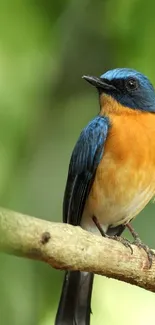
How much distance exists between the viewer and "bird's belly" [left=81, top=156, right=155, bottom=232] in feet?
15.9

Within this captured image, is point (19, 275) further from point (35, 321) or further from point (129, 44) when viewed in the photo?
point (129, 44)

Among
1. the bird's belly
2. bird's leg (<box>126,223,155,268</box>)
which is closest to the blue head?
the bird's belly

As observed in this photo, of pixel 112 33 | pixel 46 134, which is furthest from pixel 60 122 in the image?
pixel 112 33

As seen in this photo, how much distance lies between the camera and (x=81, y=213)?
5.12m

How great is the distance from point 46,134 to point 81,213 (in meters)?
0.79

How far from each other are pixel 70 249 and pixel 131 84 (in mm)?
2334

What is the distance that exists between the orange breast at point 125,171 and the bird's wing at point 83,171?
0.14 ft

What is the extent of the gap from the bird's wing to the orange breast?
44 millimetres

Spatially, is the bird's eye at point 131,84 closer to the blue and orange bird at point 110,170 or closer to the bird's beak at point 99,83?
the blue and orange bird at point 110,170

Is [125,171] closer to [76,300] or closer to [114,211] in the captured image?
[114,211]

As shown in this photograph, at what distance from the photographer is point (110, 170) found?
15.9 feet

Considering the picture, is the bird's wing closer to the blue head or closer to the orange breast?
the orange breast

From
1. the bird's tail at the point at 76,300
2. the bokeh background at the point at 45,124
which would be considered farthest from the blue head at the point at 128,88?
the bird's tail at the point at 76,300

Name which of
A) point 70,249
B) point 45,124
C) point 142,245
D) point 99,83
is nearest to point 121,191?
point 142,245
